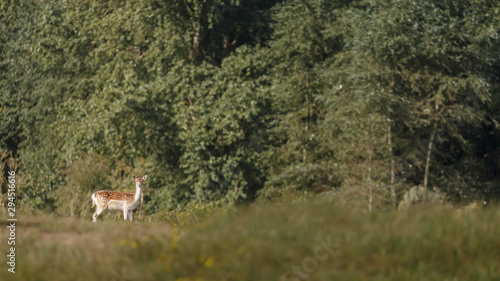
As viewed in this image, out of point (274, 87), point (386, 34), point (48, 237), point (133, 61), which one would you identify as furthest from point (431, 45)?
point (48, 237)

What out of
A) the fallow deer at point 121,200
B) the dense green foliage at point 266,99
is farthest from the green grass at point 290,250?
the dense green foliage at point 266,99

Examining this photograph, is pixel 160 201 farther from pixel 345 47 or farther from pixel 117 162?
pixel 345 47

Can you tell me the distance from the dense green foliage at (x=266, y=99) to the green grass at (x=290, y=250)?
846 centimetres

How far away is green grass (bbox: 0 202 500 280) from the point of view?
605 cm

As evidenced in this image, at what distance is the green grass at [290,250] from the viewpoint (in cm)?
605

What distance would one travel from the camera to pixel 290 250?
20.3ft

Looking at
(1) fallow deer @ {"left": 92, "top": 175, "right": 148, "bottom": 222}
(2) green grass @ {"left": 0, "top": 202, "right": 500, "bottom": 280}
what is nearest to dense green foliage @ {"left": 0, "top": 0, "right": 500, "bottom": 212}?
(1) fallow deer @ {"left": 92, "top": 175, "right": 148, "bottom": 222}

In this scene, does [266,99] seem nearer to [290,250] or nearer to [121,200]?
[121,200]

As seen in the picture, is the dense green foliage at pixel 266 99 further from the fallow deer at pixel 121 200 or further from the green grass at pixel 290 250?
the green grass at pixel 290 250

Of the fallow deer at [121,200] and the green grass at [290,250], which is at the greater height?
the green grass at [290,250]

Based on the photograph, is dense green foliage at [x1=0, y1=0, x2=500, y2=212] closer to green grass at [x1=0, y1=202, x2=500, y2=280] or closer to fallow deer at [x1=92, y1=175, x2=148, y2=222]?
fallow deer at [x1=92, y1=175, x2=148, y2=222]

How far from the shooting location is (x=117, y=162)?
1833cm

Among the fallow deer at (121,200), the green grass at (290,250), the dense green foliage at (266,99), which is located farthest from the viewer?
the dense green foliage at (266,99)

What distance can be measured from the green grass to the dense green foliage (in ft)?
27.7
